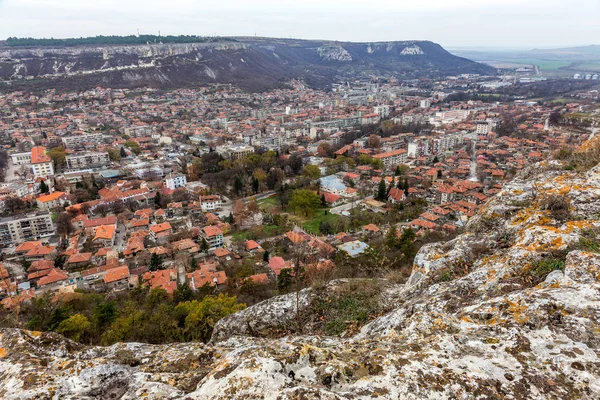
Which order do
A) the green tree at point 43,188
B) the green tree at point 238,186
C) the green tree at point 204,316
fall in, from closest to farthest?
the green tree at point 204,316, the green tree at point 43,188, the green tree at point 238,186

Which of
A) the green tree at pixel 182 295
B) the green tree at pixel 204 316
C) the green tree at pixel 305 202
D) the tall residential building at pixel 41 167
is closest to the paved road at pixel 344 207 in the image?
the green tree at pixel 305 202

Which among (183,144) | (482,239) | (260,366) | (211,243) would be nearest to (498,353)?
(260,366)

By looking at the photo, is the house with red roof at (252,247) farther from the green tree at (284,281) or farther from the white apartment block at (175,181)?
the white apartment block at (175,181)

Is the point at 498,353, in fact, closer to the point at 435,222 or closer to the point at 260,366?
the point at 260,366

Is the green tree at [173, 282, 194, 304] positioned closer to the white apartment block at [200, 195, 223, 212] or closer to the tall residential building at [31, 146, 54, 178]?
the white apartment block at [200, 195, 223, 212]

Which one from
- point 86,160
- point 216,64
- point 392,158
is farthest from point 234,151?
point 216,64

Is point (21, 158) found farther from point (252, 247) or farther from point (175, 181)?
point (252, 247)
